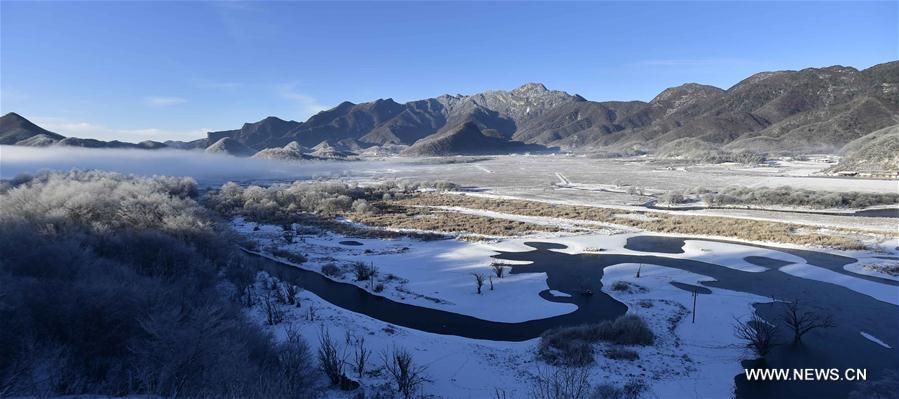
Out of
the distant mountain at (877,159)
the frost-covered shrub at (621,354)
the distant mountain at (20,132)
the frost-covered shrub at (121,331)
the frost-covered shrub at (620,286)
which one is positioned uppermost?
the distant mountain at (20,132)

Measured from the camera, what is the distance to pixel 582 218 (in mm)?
34500

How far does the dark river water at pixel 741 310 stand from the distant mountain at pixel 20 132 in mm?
125763

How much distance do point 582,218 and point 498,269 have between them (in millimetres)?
16640

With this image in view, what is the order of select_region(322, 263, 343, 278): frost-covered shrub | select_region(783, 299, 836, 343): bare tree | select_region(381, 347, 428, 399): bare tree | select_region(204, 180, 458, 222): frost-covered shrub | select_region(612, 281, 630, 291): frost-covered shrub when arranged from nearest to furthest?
select_region(381, 347, 428, 399): bare tree, select_region(783, 299, 836, 343): bare tree, select_region(612, 281, 630, 291): frost-covered shrub, select_region(322, 263, 343, 278): frost-covered shrub, select_region(204, 180, 458, 222): frost-covered shrub

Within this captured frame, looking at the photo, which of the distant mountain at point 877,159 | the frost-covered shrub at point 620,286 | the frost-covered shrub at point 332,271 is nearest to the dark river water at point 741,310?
the frost-covered shrub at point 332,271

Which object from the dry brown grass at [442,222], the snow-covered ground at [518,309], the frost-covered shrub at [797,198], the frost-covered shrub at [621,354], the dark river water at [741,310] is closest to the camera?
the snow-covered ground at [518,309]

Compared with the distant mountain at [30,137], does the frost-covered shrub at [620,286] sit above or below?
below

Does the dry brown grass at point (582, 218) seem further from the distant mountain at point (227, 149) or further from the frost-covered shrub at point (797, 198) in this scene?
the distant mountain at point (227, 149)

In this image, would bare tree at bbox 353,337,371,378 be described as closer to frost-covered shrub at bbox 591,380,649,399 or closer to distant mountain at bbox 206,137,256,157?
frost-covered shrub at bbox 591,380,649,399

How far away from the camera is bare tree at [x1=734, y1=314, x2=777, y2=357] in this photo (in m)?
12.1

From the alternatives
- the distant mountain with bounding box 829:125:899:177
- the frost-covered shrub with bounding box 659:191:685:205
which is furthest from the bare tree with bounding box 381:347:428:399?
the distant mountain with bounding box 829:125:899:177

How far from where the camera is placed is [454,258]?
23.6 m

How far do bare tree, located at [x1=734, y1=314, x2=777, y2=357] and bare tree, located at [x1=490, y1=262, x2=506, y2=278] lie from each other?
913 centimetres

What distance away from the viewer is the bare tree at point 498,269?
20.0 m
